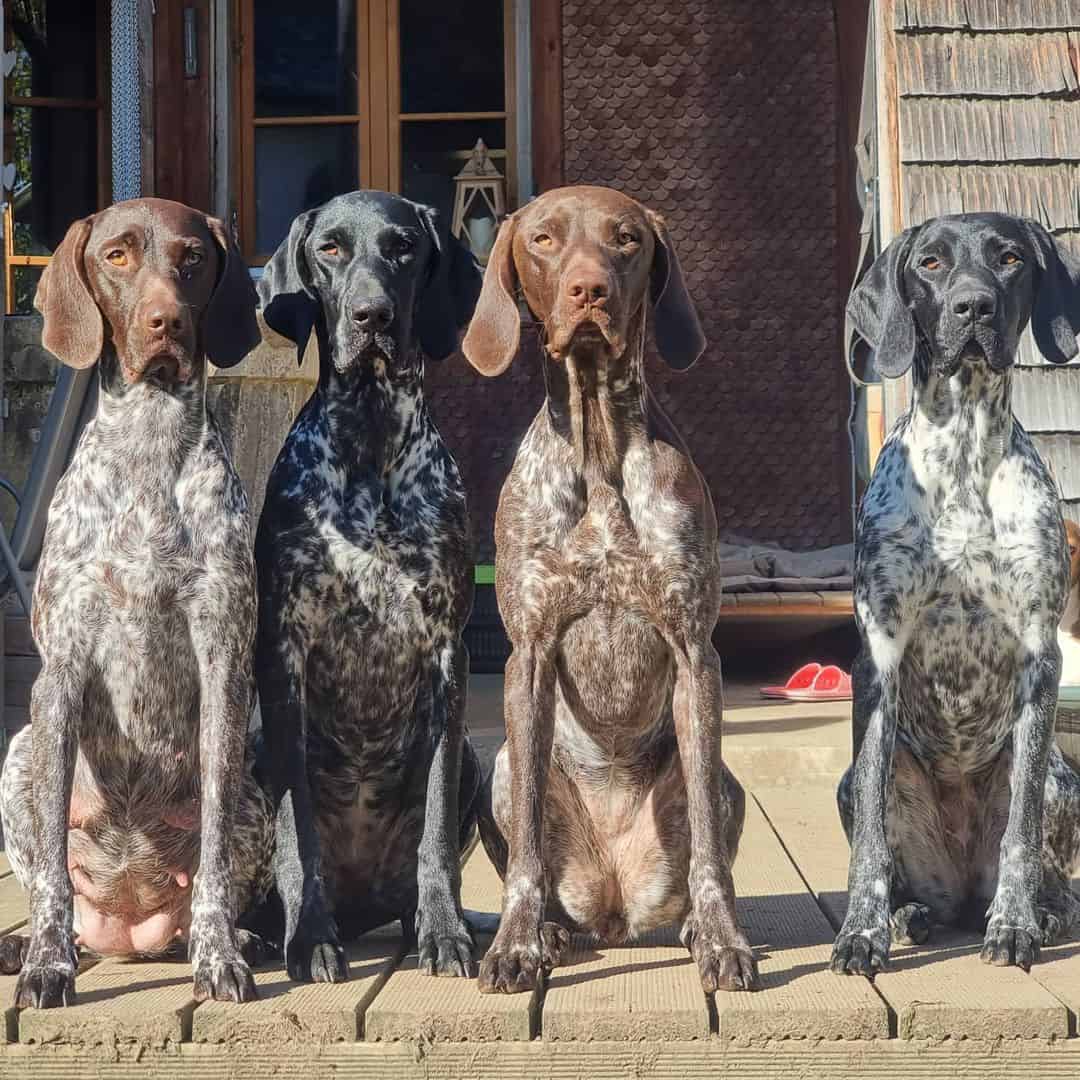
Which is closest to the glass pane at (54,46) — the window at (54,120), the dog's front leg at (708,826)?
the window at (54,120)

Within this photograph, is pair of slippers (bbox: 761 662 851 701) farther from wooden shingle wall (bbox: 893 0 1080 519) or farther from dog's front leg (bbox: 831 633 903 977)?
dog's front leg (bbox: 831 633 903 977)

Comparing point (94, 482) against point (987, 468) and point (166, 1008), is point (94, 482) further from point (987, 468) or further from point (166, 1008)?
point (987, 468)

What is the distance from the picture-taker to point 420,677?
311 centimetres

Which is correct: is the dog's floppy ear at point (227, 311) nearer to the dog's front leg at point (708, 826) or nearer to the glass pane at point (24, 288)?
the dog's front leg at point (708, 826)

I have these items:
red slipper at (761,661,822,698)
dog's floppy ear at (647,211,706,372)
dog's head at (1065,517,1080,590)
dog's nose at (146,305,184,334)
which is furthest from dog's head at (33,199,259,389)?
red slipper at (761,661,822,698)

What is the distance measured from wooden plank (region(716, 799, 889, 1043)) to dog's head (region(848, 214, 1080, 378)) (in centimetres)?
109

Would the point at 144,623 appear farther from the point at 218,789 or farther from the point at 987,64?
the point at 987,64

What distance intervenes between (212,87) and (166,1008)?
654 centimetres

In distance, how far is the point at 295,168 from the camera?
855cm

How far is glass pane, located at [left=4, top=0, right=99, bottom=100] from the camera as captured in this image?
865 centimetres

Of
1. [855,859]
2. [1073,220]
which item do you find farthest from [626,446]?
[1073,220]

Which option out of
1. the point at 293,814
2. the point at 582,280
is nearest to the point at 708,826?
the point at 293,814

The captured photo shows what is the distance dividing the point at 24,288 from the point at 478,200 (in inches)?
96.9

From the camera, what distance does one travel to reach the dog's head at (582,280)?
2.89 meters
